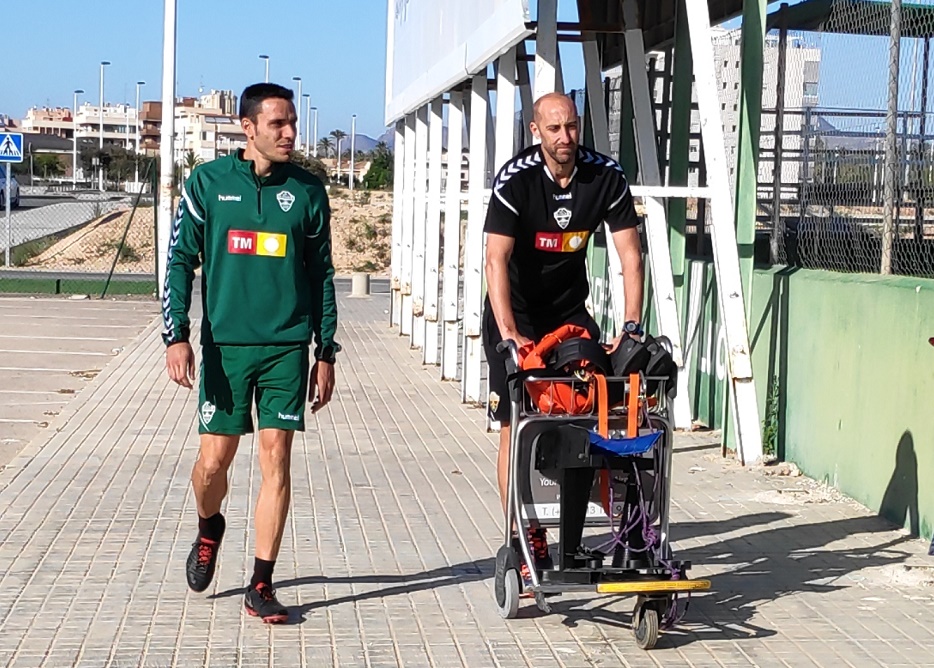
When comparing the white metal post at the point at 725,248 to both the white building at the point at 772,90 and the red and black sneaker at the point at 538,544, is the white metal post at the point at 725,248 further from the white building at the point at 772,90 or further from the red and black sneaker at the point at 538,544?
the red and black sneaker at the point at 538,544

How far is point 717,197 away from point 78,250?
3267cm

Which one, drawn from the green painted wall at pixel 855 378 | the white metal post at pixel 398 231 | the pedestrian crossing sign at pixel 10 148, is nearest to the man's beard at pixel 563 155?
the green painted wall at pixel 855 378

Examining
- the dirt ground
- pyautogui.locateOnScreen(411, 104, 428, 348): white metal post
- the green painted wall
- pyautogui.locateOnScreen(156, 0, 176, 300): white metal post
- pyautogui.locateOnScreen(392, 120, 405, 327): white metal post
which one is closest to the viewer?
the green painted wall

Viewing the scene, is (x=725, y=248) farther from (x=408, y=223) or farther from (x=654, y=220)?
(x=408, y=223)

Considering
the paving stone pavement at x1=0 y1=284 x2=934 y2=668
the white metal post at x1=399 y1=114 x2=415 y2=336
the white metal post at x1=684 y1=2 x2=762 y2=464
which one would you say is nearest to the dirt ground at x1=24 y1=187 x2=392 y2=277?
the white metal post at x1=399 y1=114 x2=415 y2=336

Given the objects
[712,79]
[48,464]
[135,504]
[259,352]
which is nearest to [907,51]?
[712,79]

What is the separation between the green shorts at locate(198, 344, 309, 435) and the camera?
597 cm

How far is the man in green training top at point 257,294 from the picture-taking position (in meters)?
5.93

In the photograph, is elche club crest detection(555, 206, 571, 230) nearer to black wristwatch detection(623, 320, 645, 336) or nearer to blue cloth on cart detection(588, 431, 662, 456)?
black wristwatch detection(623, 320, 645, 336)

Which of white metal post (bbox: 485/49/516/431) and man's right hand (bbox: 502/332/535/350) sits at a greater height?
white metal post (bbox: 485/49/516/431)

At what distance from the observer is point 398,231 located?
829 inches

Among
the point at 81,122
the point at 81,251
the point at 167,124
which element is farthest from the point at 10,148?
the point at 81,122

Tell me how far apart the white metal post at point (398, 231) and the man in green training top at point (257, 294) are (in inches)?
564

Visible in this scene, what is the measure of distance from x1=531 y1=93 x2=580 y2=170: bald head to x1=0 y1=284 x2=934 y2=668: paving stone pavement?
1907mm
